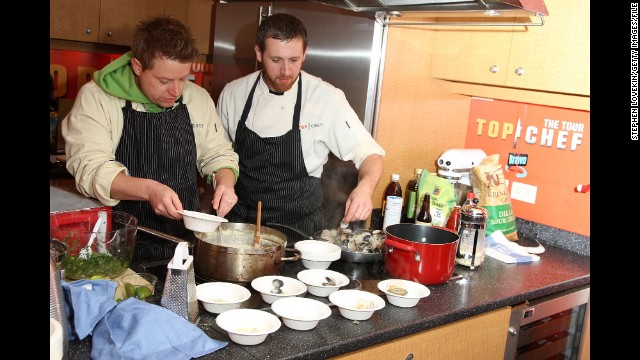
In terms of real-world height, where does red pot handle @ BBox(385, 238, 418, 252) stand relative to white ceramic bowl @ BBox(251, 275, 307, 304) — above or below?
above

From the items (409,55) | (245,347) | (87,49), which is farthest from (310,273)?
(87,49)

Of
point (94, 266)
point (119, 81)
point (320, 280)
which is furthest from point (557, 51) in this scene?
point (94, 266)

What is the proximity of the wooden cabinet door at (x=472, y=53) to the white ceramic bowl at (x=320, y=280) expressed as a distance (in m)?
1.33

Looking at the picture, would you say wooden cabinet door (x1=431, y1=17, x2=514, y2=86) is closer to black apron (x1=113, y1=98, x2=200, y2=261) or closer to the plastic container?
black apron (x1=113, y1=98, x2=200, y2=261)

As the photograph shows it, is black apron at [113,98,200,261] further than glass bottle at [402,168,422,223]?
No

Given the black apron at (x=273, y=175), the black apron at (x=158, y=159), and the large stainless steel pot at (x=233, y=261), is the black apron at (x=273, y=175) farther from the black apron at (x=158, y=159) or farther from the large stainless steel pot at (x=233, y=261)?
the large stainless steel pot at (x=233, y=261)

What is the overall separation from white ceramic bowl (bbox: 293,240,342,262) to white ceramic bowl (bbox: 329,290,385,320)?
0.81 feet

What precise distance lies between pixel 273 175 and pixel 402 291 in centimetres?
100

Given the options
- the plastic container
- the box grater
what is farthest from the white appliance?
the box grater

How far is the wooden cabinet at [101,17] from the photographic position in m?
3.84

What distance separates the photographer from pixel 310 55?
10.2 ft

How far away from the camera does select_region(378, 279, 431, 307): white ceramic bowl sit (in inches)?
72.7
